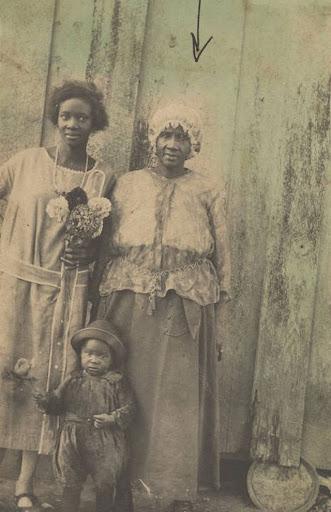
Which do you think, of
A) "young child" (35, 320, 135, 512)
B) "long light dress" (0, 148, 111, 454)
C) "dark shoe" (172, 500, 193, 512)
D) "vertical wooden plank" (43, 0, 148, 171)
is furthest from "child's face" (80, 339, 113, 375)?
"vertical wooden plank" (43, 0, 148, 171)

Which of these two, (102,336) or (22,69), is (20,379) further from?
(22,69)

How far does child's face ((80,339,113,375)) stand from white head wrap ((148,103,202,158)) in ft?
3.15

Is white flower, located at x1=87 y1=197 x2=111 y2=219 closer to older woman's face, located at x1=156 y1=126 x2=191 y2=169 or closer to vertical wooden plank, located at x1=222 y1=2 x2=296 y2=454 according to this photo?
older woman's face, located at x1=156 y1=126 x2=191 y2=169

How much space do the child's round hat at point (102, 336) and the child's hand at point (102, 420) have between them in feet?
0.81

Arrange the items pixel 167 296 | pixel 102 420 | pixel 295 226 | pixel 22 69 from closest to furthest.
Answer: pixel 102 420, pixel 167 296, pixel 22 69, pixel 295 226

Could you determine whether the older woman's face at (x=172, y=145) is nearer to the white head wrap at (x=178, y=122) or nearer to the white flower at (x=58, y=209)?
the white head wrap at (x=178, y=122)

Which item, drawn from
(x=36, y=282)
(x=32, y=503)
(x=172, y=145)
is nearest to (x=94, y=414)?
(x=32, y=503)

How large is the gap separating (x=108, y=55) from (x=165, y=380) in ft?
5.06

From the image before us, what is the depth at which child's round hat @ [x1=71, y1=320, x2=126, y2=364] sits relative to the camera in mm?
3523

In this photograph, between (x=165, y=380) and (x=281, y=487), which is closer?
(x=165, y=380)

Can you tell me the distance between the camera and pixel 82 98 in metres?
3.71

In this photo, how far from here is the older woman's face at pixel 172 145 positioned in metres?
3.66

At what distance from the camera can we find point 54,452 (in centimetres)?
359

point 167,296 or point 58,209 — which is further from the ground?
point 58,209
